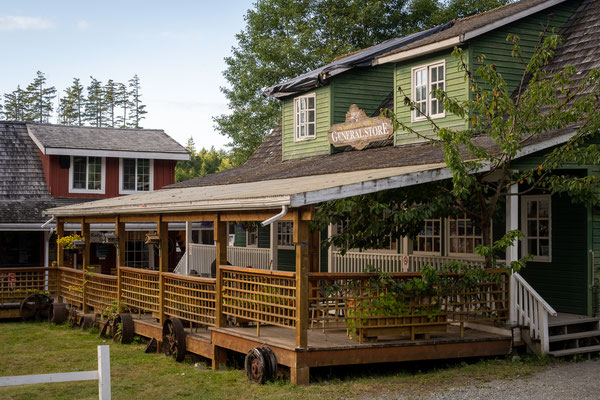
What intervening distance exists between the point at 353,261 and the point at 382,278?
5050mm

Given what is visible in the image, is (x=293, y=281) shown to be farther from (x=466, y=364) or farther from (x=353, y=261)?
(x=353, y=261)

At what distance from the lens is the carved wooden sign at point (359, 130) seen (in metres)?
16.9

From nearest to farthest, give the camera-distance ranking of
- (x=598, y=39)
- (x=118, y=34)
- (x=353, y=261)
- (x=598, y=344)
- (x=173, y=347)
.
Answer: (x=598, y=344)
(x=173, y=347)
(x=598, y=39)
(x=353, y=261)
(x=118, y=34)

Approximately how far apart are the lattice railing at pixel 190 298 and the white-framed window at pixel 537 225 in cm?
573

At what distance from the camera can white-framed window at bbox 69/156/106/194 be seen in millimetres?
26844

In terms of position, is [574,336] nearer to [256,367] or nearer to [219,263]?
[256,367]

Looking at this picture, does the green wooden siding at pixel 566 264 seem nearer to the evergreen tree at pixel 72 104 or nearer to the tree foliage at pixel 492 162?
the tree foliage at pixel 492 162

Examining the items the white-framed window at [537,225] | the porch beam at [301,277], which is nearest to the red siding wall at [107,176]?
the white-framed window at [537,225]

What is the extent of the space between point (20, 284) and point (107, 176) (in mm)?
7692

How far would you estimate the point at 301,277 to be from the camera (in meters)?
10.2

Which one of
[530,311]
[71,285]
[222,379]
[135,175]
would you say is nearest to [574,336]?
[530,311]

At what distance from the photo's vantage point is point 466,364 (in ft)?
37.0

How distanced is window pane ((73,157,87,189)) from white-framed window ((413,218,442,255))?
48.7ft

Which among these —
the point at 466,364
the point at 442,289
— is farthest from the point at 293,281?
the point at 466,364
